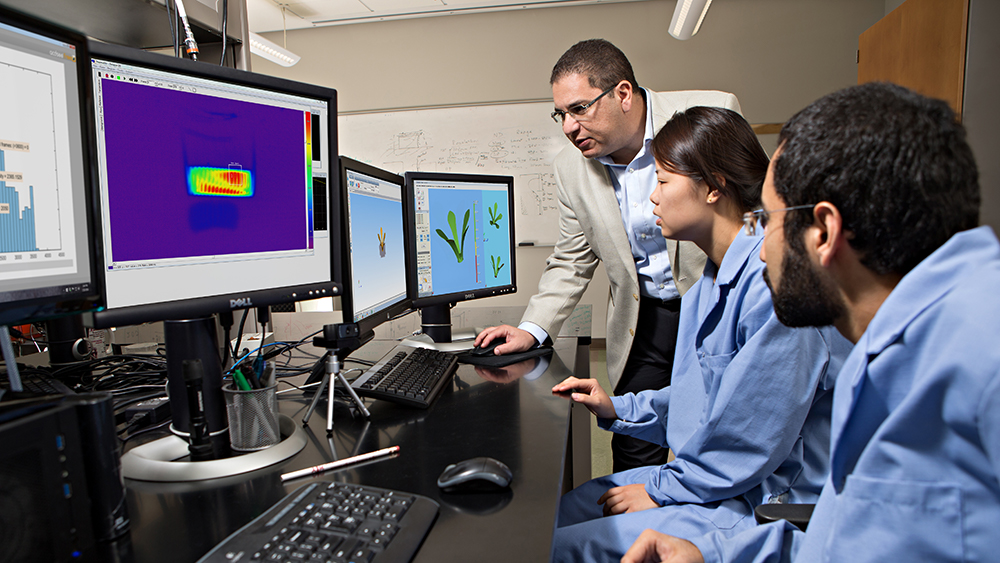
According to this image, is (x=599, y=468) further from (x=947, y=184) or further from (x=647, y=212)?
(x=947, y=184)

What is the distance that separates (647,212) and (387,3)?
128 inches

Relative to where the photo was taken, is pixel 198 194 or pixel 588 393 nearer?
pixel 198 194

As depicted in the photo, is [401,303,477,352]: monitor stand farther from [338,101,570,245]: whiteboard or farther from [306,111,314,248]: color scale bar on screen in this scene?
[338,101,570,245]: whiteboard

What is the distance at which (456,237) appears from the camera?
1.58 m

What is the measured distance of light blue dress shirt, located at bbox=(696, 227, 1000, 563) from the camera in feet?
1.50

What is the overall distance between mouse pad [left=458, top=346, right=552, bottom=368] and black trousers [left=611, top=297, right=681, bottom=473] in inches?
17.8

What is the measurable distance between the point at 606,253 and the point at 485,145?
9.07 ft

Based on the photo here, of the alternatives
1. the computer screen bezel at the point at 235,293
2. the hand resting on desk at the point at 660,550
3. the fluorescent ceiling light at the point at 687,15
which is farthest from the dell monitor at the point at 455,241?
the fluorescent ceiling light at the point at 687,15

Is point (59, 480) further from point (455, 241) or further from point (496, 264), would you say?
point (496, 264)

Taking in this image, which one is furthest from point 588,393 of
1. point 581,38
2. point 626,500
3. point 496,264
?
point 581,38

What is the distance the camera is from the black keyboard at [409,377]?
0.97m

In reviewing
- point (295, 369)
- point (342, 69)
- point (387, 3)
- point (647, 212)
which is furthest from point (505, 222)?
point (342, 69)

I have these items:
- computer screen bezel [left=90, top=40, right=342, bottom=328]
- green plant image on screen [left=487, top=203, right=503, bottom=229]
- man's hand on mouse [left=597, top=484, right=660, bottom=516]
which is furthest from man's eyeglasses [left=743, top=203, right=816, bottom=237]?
green plant image on screen [left=487, top=203, right=503, bottom=229]

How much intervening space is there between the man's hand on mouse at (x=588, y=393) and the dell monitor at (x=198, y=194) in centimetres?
50
